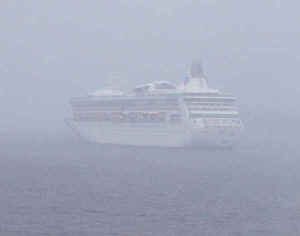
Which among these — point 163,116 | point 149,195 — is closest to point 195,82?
point 163,116

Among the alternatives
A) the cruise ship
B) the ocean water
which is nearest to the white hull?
the cruise ship

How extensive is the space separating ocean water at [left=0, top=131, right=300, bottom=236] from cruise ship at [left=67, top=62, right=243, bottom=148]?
5.09m

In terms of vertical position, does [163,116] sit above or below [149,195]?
above

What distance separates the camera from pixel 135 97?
10231cm

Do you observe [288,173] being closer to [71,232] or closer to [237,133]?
[237,133]

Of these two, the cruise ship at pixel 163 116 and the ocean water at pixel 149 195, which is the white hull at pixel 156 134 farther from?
the ocean water at pixel 149 195

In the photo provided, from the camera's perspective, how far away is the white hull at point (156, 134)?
90.7 meters

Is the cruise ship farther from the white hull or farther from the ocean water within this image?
the ocean water

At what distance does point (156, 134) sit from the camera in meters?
96.5

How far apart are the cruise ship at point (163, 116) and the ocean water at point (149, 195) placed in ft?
16.7

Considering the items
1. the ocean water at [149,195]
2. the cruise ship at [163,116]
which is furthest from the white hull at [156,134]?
the ocean water at [149,195]

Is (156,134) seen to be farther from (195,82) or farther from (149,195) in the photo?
(149,195)

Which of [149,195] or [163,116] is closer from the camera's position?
[149,195]

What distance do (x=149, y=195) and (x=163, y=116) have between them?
137 ft
